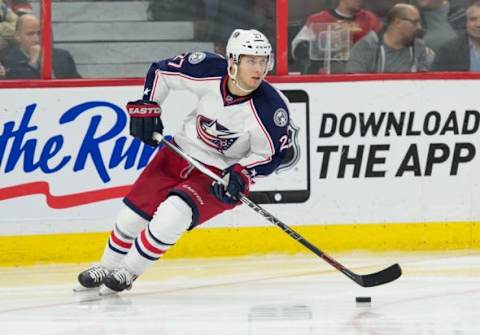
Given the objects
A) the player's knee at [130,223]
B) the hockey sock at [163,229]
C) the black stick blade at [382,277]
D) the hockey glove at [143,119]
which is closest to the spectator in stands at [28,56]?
the hockey glove at [143,119]

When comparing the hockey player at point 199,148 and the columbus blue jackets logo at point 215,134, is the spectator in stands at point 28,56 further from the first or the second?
the columbus blue jackets logo at point 215,134

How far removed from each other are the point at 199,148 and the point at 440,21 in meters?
1.76

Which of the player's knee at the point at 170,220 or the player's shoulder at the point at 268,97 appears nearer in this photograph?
the player's knee at the point at 170,220

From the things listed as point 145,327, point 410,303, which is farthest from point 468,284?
point 145,327

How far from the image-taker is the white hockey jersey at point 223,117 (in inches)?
235

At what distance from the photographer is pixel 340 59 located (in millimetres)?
7297

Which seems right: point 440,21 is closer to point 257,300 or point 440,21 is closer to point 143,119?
point 143,119

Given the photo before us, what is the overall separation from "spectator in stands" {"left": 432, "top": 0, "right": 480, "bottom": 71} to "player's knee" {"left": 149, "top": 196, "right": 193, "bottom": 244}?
2016 millimetres

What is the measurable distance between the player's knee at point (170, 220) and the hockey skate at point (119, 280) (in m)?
0.24

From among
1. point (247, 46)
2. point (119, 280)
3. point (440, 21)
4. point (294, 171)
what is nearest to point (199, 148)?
point (247, 46)

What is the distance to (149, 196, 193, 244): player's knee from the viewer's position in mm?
5805

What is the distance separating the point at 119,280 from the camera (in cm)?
592

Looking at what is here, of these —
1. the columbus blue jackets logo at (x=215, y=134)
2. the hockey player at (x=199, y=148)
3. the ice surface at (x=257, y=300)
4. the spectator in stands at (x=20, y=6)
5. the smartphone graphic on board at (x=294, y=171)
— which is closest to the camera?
the ice surface at (x=257, y=300)

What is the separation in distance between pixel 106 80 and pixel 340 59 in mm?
1162
